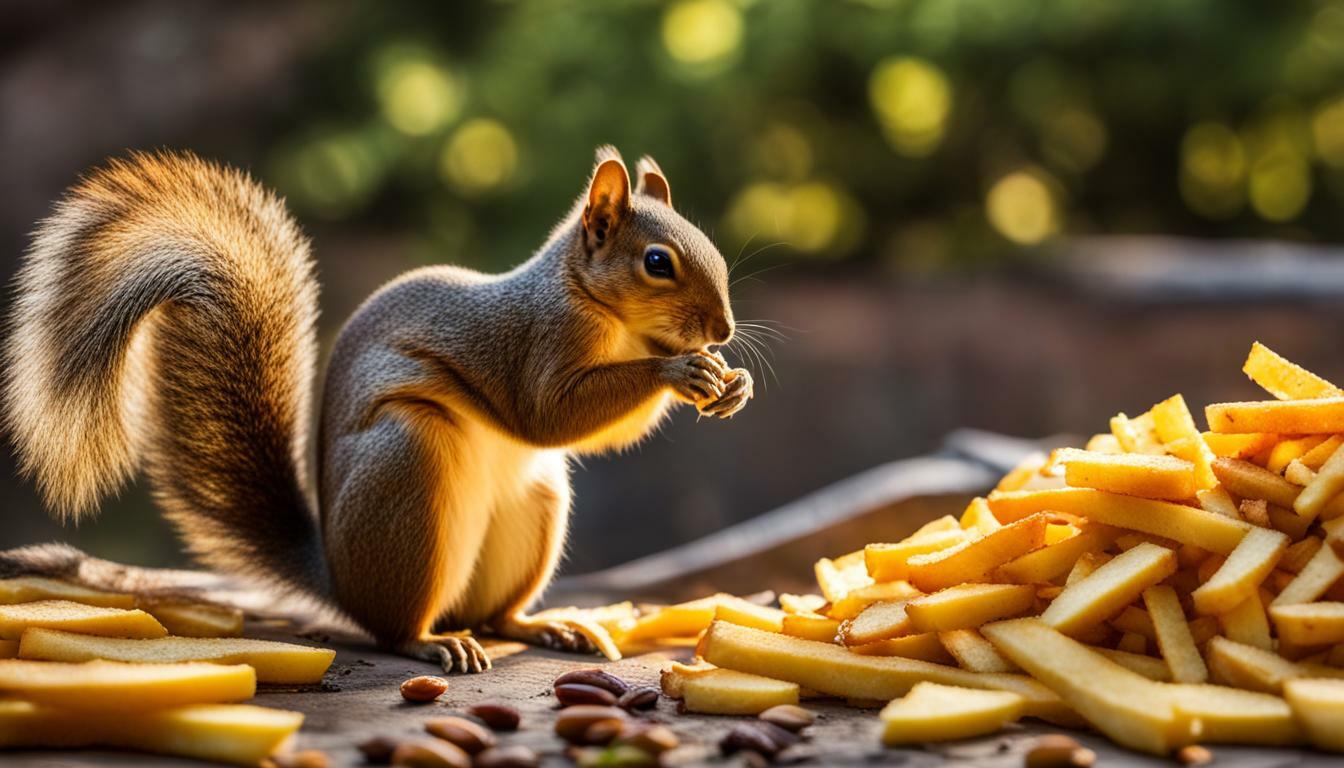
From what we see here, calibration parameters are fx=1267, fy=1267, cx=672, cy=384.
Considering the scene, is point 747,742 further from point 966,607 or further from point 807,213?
point 807,213

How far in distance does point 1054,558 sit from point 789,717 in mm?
523

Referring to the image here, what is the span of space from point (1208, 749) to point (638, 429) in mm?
1174

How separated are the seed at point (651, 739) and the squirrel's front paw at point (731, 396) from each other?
0.70 meters

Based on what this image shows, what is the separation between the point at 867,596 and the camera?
2.12 m

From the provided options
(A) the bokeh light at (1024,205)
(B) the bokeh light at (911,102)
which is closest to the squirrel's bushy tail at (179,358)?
(B) the bokeh light at (911,102)

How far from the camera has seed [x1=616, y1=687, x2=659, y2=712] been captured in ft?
6.21

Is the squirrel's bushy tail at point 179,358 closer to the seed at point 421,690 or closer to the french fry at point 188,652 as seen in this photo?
the french fry at point 188,652

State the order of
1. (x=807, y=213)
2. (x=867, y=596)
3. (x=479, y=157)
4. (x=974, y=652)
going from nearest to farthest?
(x=974, y=652)
(x=867, y=596)
(x=479, y=157)
(x=807, y=213)

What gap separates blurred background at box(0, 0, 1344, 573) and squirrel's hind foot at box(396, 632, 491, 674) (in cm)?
308

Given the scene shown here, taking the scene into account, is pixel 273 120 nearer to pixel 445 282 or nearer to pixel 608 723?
pixel 445 282

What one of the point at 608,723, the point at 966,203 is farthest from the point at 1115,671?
the point at 966,203

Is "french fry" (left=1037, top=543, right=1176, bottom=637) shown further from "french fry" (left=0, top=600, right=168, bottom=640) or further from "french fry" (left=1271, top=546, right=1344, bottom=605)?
"french fry" (left=0, top=600, right=168, bottom=640)

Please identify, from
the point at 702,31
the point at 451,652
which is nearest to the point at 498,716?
the point at 451,652

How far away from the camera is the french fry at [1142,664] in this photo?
5.94 ft
